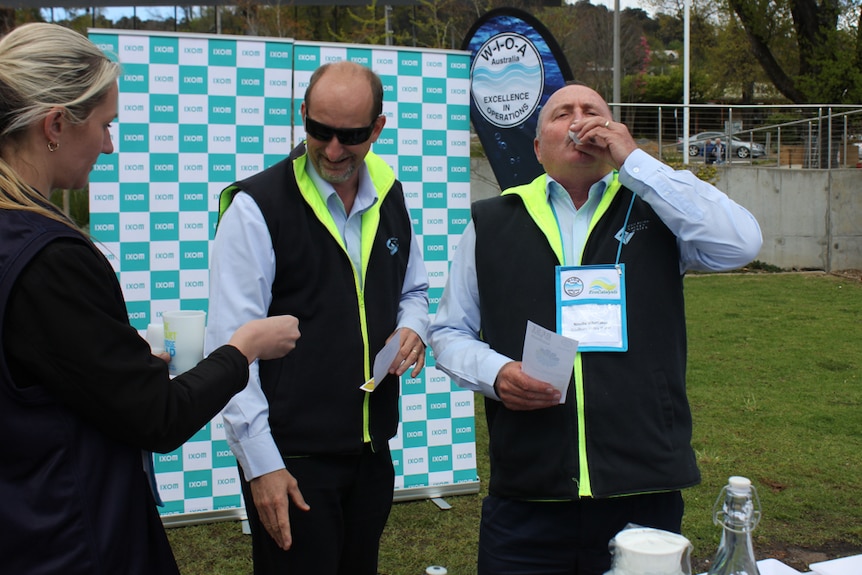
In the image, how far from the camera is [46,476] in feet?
4.50

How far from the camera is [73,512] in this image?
1.39 m

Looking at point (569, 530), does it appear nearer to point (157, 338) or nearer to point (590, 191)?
point (590, 191)

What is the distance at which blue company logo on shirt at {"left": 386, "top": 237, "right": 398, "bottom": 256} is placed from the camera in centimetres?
236

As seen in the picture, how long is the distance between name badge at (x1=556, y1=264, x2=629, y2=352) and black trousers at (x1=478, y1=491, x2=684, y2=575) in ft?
1.37

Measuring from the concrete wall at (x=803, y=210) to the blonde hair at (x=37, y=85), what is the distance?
11.7 meters

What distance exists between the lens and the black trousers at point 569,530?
199 centimetres

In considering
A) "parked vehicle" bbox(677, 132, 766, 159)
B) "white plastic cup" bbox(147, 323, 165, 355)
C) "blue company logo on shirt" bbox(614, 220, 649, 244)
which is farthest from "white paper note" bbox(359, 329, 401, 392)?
"parked vehicle" bbox(677, 132, 766, 159)

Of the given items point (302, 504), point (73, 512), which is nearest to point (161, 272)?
point (302, 504)

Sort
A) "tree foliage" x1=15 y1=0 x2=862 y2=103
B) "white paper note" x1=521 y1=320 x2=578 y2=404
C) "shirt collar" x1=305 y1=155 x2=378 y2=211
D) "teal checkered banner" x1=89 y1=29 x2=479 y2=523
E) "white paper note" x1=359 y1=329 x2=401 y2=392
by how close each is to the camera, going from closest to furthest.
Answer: "white paper note" x1=521 y1=320 x2=578 y2=404 < "white paper note" x1=359 y1=329 x2=401 y2=392 < "shirt collar" x1=305 y1=155 x2=378 y2=211 < "teal checkered banner" x1=89 y1=29 x2=479 y2=523 < "tree foliage" x1=15 y1=0 x2=862 y2=103

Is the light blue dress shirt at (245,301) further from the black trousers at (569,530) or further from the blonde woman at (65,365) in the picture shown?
the black trousers at (569,530)

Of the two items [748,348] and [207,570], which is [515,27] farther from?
[748,348]

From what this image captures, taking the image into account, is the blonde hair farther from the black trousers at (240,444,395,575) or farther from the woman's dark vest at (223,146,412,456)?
the black trousers at (240,444,395,575)

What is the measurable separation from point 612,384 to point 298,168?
105 centimetres

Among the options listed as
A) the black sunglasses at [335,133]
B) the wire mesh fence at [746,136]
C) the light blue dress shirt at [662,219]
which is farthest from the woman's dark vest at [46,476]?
the wire mesh fence at [746,136]
